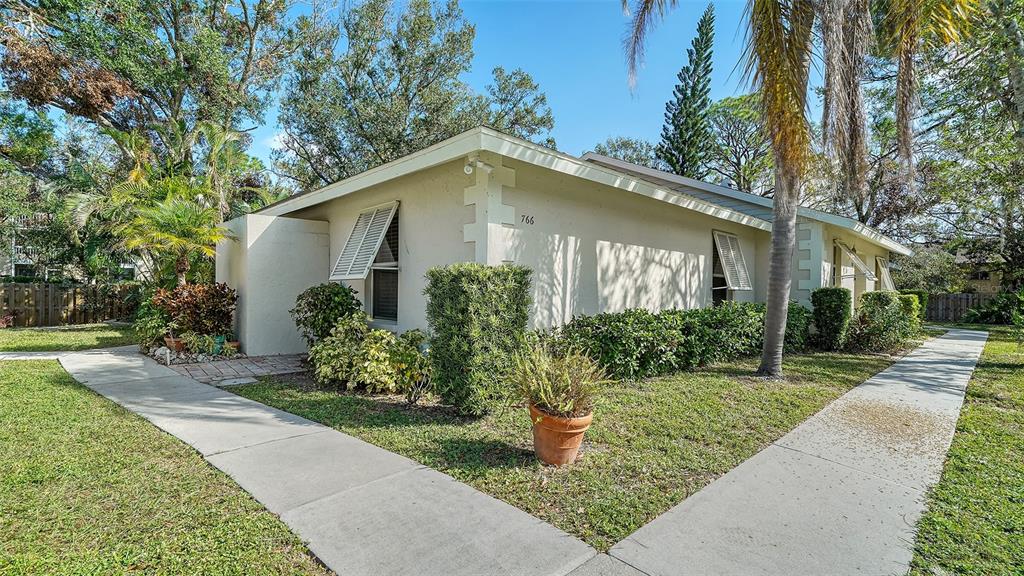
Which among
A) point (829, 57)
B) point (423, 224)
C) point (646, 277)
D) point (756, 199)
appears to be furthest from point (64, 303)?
point (756, 199)

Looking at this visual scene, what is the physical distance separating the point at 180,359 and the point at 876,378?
11.7 metres

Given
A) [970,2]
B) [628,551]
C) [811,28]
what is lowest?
[628,551]

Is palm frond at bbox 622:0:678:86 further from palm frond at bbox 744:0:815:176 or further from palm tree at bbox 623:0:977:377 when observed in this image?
palm frond at bbox 744:0:815:176

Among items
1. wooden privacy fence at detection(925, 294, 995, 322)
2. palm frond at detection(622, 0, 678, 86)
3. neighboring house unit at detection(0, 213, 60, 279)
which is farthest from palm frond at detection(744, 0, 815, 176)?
wooden privacy fence at detection(925, 294, 995, 322)

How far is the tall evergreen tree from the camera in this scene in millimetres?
21266

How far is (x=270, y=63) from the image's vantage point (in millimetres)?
17688

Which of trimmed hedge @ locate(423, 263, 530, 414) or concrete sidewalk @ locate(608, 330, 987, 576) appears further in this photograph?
trimmed hedge @ locate(423, 263, 530, 414)

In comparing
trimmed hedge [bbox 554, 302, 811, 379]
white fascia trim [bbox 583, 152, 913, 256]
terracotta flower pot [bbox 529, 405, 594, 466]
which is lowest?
terracotta flower pot [bbox 529, 405, 594, 466]

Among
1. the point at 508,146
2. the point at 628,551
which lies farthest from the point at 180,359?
the point at 628,551

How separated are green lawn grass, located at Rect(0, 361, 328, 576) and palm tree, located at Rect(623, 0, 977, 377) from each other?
6.92m

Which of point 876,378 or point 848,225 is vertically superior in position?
point 848,225

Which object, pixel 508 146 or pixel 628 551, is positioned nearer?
pixel 628 551

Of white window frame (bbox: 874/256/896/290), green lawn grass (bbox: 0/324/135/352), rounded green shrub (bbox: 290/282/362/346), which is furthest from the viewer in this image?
white window frame (bbox: 874/256/896/290)

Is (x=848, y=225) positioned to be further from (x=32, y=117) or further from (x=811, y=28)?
(x=32, y=117)
